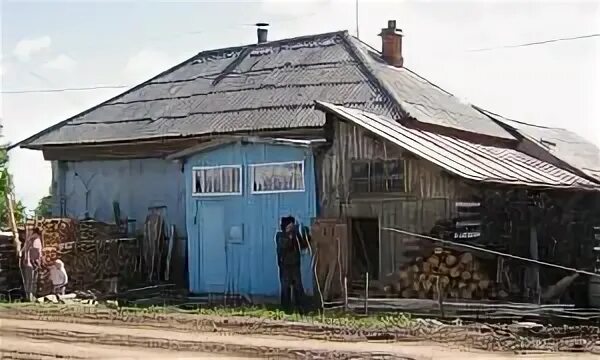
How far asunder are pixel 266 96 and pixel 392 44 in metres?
3.54

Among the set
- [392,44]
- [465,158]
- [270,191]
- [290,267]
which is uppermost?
[392,44]

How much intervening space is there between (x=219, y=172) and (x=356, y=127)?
313 cm

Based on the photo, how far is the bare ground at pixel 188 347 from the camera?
11047 mm

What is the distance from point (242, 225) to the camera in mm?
18531

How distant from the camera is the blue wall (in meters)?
17.9

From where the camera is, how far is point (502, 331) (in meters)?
12.7

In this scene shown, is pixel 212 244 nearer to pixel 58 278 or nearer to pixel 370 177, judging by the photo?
pixel 58 278

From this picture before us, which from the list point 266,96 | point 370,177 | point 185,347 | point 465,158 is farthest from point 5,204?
point 185,347

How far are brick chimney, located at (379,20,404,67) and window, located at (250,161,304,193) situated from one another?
5.92 meters

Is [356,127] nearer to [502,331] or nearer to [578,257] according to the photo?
[578,257]

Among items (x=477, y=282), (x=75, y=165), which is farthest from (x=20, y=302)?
(x=477, y=282)

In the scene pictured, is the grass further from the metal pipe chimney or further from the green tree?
the metal pipe chimney

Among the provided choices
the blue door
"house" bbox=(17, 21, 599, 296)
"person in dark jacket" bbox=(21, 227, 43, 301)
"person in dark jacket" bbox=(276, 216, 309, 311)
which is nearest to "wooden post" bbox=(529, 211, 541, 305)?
"house" bbox=(17, 21, 599, 296)

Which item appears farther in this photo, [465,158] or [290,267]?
[465,158]
